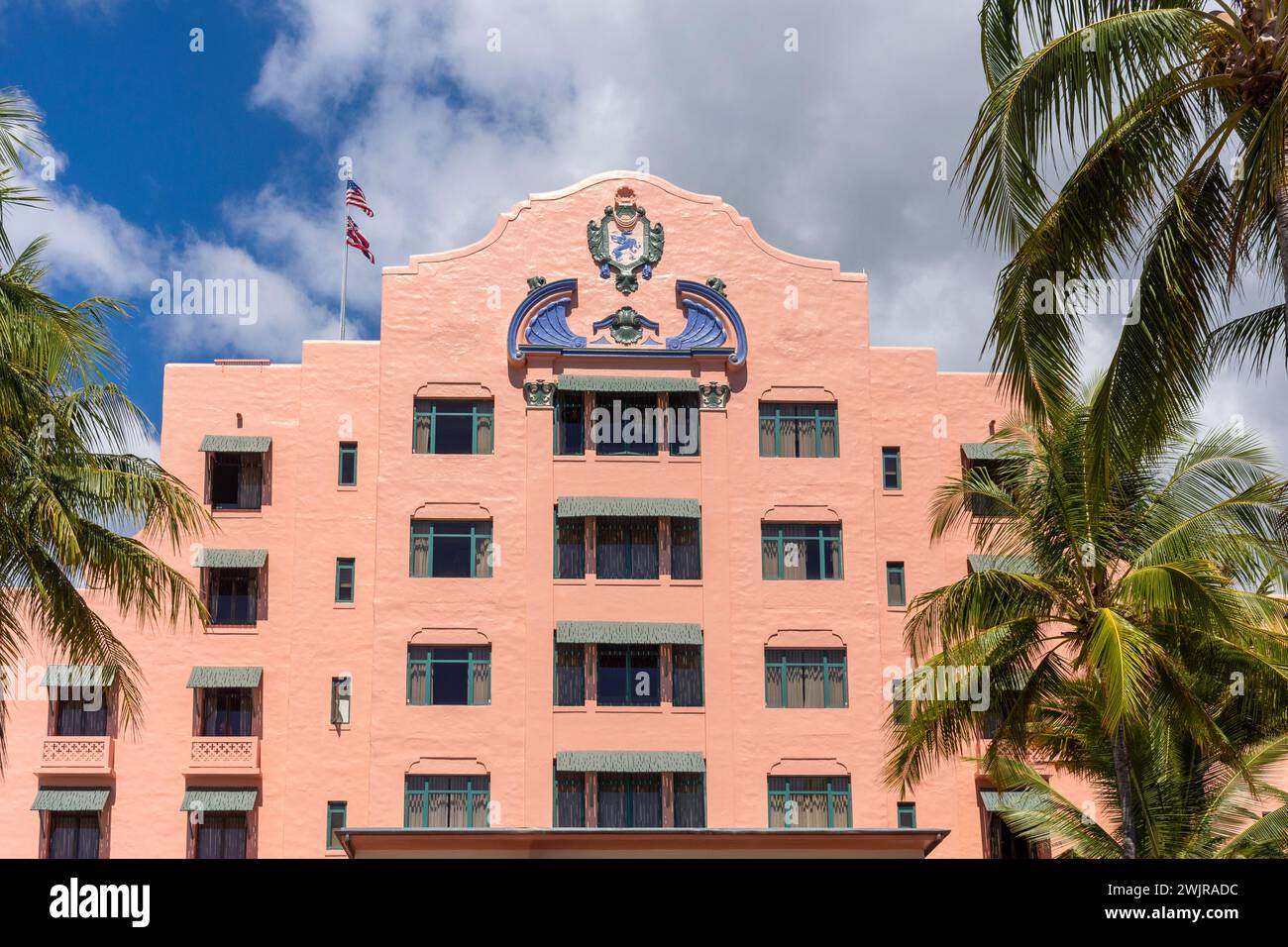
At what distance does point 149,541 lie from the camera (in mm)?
41312

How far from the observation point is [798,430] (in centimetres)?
4234

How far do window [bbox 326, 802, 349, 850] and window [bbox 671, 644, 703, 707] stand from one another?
349 inches

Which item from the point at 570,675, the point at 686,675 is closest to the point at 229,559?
the point at 570,675

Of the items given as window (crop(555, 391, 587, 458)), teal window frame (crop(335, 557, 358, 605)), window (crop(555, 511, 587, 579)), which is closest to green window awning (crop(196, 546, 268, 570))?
teal window frame (crop(335, 557, 358, 605))

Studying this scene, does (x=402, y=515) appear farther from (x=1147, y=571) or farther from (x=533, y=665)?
(x=1147, y=571)

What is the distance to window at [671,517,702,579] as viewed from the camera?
41.1 meters

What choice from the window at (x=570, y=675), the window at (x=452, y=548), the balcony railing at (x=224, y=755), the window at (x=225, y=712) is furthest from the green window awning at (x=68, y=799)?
the window at (x=570, y=675)

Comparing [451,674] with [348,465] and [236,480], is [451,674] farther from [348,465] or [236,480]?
[236,480]

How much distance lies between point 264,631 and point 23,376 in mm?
21528

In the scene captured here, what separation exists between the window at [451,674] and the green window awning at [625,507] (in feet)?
13.9

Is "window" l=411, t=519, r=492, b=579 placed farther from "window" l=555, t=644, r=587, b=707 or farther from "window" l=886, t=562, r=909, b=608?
"window" l=886, t=562, r=909, b=608

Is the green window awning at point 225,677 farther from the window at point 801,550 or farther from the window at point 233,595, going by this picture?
the window at point 801,550

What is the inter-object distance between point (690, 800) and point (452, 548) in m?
9.01
